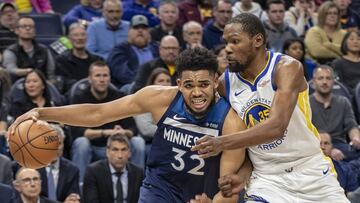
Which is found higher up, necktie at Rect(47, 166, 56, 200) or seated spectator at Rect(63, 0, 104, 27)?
seated spectator at Rect(63, 0, 104, 27)

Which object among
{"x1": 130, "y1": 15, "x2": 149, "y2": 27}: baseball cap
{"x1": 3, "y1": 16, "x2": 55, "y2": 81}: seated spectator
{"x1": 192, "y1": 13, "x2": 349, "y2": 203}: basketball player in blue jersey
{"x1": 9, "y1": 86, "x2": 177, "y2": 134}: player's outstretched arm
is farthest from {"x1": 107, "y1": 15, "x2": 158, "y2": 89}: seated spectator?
{"x1": 192, "y1": 13, "x2": 349, "y2": 203}: basketball player in blue jersey

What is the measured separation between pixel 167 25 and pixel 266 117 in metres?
5.98

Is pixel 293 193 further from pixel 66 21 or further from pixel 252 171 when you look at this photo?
pixel 66 21

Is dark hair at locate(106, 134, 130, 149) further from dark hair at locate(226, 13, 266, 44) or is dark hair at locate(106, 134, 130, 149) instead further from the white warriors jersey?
dark hair at locate(226, 13, 266, 44)

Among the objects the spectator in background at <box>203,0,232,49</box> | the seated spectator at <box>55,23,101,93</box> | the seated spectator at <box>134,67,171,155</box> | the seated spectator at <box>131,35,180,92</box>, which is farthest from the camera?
the spectator in background at <box>203,0,232,49</box>

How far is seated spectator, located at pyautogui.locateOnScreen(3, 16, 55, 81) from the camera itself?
1006 cm

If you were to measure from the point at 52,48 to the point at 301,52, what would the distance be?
3.17 metres

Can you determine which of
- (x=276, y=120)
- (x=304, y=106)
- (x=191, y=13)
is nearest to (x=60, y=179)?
(x=304, y=106)

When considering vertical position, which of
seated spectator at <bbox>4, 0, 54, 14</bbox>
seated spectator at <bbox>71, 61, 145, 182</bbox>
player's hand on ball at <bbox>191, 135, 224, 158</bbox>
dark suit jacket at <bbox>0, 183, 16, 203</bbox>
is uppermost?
seated spectator at <bbox>4, 0, 54, 14</bbox>

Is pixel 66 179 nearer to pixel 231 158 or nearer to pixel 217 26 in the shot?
pixel 231 158

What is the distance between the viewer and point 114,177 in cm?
877

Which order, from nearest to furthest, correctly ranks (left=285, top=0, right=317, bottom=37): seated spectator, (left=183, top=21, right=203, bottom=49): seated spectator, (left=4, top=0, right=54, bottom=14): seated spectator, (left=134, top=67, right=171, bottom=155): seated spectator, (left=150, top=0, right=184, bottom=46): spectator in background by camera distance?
(left=134, top=67, right=171, bottom=155): seated spectator < (left=183, top=21, right=203, bottom=49): seated spectator < (left=150, top=0, right=184, bottom=46): spectator in background < (left=4, top=0, right=54, bottom=14): seated spectator < (left=285, top=0, right=317, bottom=37): seated spectator

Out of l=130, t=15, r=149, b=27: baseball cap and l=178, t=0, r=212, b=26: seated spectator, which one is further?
l=178, t=0, r=212, b=26: seated spectator

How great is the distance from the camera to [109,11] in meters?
11.1
